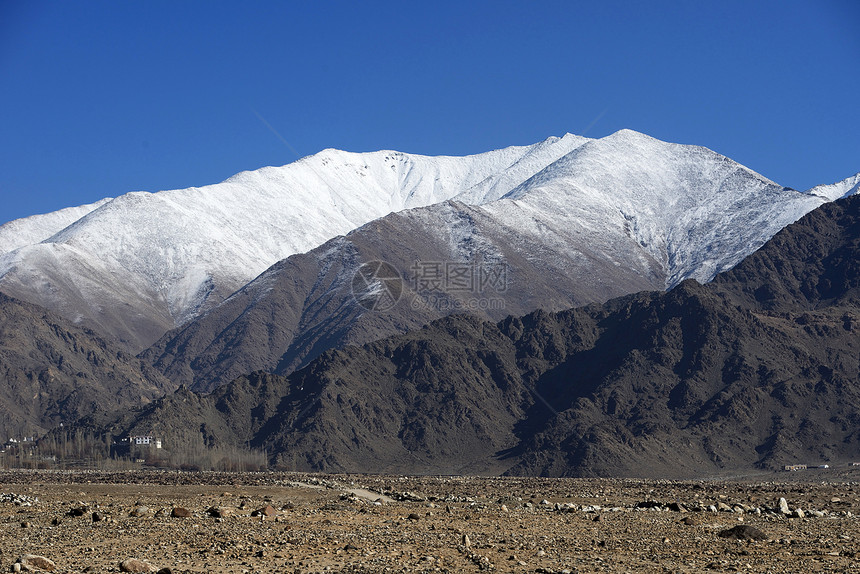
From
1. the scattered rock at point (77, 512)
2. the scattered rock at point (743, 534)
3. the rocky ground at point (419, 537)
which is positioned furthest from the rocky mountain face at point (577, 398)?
the scattered rock at point (77, 512)

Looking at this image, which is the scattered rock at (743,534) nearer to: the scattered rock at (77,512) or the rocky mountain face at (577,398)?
the scattered rock at (77,512)

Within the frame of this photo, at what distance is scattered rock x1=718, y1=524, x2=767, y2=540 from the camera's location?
38.4m

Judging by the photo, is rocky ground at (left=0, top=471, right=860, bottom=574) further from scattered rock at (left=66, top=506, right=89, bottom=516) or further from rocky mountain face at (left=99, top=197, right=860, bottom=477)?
rocky mountain face at (left=99, top=197, right=860, bottom=477)

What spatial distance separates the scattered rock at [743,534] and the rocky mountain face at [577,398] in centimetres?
8715

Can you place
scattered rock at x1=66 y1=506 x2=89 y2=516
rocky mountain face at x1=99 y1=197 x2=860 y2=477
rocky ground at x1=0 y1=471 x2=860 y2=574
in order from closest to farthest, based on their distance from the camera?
rocky ground at x1=0 y1=471 x2=860 y2=574 → scattered rock at x1=66 y1=506 x2=89 y2=516 → rocky mountain face at x1=99 y1=197 x2=860 y2=477

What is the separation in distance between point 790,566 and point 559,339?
495ft

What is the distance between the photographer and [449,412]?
514ft

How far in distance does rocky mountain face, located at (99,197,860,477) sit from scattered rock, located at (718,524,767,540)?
3431 inches

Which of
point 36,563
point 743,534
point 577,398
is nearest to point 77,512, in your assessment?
point 36,563

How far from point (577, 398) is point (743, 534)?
12116 cm

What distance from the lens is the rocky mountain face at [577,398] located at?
13825 cm

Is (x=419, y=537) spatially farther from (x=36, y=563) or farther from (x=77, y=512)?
(x=77, y=512)

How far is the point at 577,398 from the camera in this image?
159 m

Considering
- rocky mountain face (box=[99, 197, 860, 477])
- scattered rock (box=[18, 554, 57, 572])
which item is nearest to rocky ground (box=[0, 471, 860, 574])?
scattered rock (box=[18, 554, 57, 572])
